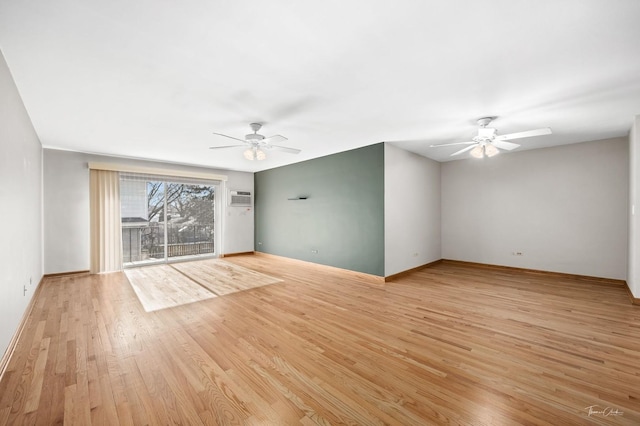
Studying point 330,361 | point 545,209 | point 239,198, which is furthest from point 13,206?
point 545,209

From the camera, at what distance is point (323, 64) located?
2250 mm

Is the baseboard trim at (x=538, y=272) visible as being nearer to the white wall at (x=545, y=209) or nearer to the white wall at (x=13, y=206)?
the white wall at (x=545, y=209)

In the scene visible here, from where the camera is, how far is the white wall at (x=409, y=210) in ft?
16.0

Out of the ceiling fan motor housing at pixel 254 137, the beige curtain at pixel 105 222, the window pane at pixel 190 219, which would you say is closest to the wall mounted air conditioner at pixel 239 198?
the window pane at pixel 190 219

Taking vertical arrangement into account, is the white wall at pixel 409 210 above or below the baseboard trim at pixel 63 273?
above

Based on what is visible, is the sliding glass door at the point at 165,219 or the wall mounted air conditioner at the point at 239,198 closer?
the sliding glass door at the point at 165,219

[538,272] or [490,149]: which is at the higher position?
[490,149]

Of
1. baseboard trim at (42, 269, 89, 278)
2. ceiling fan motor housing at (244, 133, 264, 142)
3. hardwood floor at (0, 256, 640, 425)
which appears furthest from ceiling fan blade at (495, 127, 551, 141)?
baseboard trim at (42, 269, 89, 278)

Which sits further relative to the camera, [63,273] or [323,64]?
[63,273]

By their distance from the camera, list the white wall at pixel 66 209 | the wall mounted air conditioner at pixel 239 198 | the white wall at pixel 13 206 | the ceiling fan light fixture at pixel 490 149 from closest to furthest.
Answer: the white wall at pixel 13 206 < the ceiling fan light fixture at pixel 490 149 < the white wall at pixel 66 209 < the wall mounted air conditioner at pixel 239 198

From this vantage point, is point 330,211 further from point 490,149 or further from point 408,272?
point 490,149

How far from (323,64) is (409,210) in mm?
3943

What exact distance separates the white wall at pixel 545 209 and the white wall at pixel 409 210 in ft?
1.75

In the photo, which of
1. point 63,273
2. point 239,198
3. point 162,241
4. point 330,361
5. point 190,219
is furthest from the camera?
point 239,198
